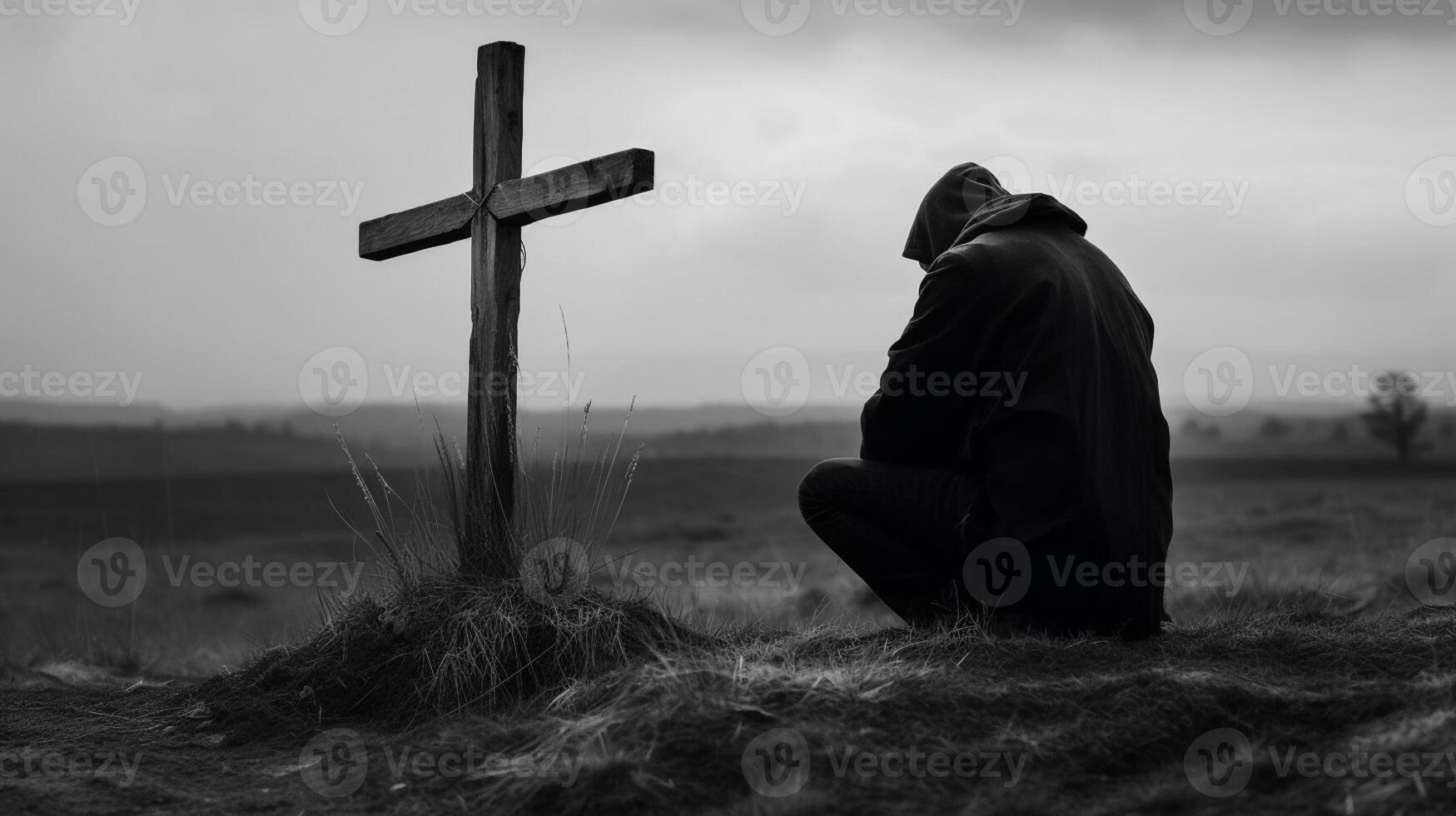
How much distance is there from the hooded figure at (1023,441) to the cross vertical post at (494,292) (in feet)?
4.61

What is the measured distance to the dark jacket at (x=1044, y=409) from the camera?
11.3 ft

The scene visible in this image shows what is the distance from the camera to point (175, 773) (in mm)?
3441

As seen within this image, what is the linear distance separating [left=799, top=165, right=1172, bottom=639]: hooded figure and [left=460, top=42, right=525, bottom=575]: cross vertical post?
140 centimetres

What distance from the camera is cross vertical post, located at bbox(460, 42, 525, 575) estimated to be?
15.1 ft

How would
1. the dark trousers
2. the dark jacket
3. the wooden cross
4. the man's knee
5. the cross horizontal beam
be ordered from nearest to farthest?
1. the dark jacket
2. the dark trousers
3. the man's knee
4. the cross horizontal beam
5. the wooden cross

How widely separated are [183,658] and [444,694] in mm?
2769

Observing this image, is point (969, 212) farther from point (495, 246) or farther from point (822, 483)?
point (495, 246)

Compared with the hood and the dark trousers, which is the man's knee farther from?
the hood

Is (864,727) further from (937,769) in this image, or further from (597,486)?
(597,486)

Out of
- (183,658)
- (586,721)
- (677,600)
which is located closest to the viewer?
(586,721)

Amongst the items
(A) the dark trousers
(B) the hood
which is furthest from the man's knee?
(B) the hood

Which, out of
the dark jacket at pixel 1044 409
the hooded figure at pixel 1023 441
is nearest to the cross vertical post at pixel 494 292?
the hooded figure at pixel 1023 441

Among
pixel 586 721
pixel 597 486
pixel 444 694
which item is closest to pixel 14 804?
pixel 444 694

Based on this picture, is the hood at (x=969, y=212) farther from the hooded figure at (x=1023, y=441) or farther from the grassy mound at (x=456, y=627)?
the grassy mound at (x=456, y=627)
